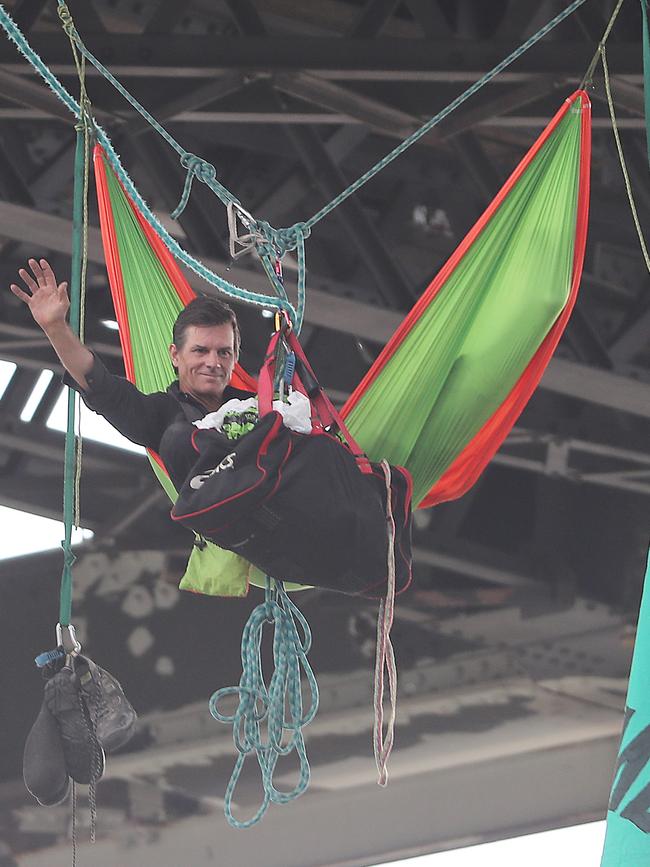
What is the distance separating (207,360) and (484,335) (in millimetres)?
573

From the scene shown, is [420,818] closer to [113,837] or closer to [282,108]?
[113,837]

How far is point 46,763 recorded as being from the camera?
2.70 meters

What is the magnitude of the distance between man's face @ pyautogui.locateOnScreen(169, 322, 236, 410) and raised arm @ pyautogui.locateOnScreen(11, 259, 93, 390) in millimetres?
207

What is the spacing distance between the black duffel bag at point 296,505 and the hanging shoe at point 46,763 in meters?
0.50

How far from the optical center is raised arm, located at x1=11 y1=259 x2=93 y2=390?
2572mm

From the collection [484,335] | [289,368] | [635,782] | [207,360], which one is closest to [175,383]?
[207,360]

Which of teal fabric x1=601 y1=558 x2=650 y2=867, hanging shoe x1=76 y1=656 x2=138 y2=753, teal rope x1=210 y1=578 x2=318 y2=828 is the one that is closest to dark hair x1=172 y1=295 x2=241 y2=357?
teal rope x1=210 y1=578 x2=318 y2=828

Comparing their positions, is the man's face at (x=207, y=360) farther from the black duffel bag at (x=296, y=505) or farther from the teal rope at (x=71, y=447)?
the teal rope at (x=71, y=447)

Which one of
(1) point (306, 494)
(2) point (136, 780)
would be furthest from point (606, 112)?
(2) point (136, 780)

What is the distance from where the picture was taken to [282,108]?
13.8 feet

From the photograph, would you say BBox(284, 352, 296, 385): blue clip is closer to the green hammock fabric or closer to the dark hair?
the dark hair

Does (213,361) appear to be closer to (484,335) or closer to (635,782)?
(484,335)

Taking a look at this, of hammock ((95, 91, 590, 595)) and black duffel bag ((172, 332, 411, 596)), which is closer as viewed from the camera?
black duffel bag ((172, 332, 411, 596))

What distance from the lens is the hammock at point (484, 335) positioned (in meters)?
2.93
